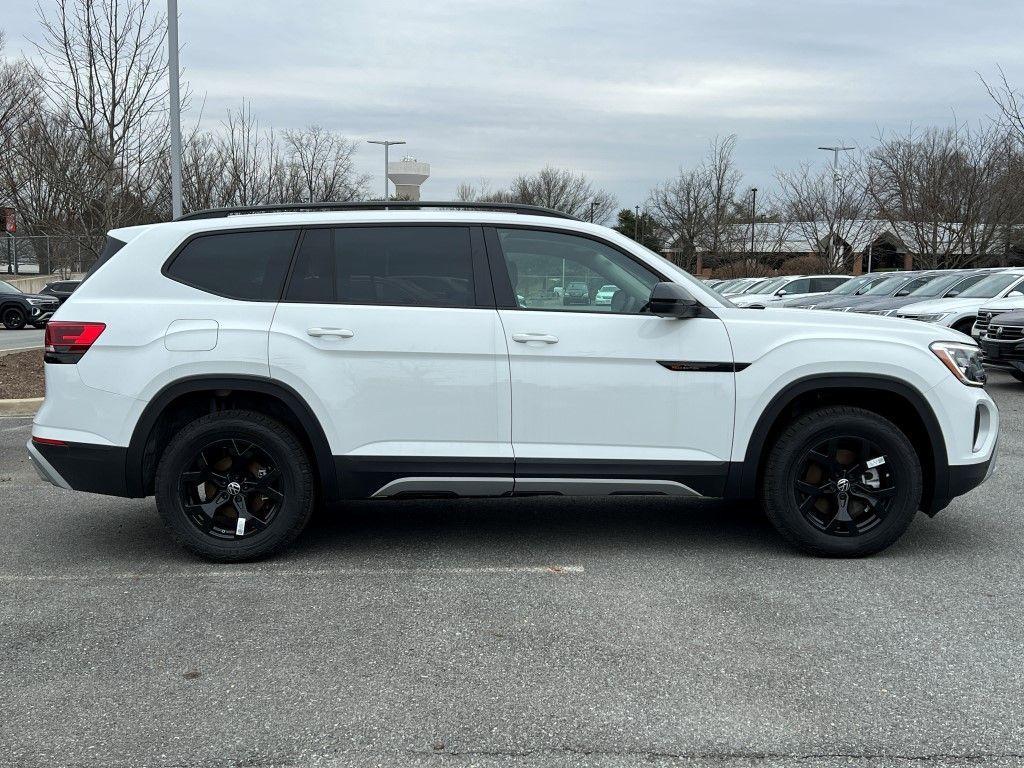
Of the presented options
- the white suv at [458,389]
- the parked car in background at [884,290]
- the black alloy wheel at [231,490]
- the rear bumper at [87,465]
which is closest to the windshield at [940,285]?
the parked car in background at [884,290]

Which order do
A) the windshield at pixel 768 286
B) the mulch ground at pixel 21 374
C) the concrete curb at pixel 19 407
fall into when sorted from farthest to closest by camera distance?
the windshield at pixel 768 286 < the mulch ground at pixel 21 374 < the concrete curb at pixel 19 407

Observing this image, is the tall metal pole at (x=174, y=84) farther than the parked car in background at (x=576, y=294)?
Yes

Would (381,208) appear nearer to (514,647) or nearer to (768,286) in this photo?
(514,647)

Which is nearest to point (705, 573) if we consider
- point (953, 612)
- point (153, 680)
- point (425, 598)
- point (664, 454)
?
point (664, 454)

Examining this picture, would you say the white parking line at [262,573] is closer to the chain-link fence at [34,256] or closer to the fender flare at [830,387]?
the fender flare at [830,387]

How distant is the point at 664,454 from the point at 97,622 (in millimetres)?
2805

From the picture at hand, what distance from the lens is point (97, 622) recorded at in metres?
4.16

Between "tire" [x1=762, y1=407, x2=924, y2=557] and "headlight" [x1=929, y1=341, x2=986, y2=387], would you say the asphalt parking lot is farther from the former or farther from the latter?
"headlight" [x1=929, y1=341, x2=986, y2=387]

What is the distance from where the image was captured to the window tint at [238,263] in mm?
4926

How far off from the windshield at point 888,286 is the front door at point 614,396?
15.3 meters

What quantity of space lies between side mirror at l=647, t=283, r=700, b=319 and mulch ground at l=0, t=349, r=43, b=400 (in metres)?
8.52

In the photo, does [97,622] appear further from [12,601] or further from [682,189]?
[682,189]

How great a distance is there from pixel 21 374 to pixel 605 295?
9948 millimetres

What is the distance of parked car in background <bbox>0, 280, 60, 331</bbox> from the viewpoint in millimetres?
25688
